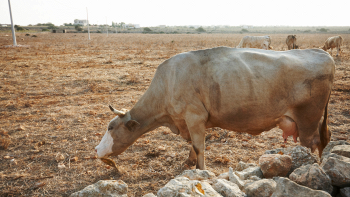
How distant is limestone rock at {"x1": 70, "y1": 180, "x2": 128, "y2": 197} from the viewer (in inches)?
118

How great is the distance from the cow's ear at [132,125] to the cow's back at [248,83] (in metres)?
0.71

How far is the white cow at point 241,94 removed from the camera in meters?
3.63

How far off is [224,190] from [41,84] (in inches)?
395

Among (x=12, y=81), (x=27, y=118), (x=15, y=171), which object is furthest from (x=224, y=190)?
(x=12, y=81)

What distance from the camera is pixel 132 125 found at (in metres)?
4.24

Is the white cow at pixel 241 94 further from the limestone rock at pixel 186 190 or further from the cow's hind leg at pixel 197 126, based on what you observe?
the limestone rock at pixel 186 190

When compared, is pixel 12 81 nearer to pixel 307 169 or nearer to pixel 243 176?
pixel 243 176

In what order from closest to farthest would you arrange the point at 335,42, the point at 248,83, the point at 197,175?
the point at 197,175 < the point at 248,83 < the point at 335,42

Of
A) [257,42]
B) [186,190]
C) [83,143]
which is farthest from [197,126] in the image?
[257,42]

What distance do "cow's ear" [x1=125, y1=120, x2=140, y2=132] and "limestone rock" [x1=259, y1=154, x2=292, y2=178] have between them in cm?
215

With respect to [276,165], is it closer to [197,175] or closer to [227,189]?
[227,189]

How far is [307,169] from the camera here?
9.24ft

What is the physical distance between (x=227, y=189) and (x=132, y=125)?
6.85ft

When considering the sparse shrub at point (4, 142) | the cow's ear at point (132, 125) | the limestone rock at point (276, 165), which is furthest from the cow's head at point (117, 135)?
the sparse shrub at point (4, 142)
